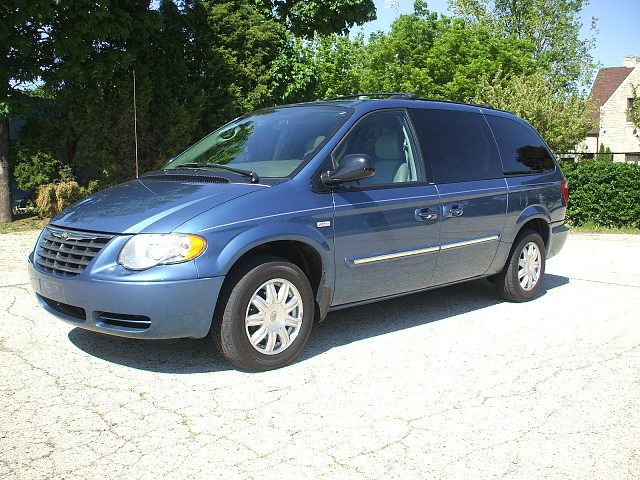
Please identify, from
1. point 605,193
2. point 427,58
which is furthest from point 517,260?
point 427,58

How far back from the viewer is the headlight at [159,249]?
13.9 feet

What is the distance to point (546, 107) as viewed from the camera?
18.7m

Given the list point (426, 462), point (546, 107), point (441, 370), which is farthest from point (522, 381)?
point (546, 107)

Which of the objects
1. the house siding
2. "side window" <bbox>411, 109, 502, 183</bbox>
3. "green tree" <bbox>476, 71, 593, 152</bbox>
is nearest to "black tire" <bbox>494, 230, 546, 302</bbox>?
"side window" <bbox>411, 109, 502, 183</bbox>

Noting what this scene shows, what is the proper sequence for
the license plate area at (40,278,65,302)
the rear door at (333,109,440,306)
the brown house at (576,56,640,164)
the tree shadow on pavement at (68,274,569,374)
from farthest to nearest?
the brown house at (576,56,640,164) < the rear door at (333,109,440,306) < the tree shadow on pavement at (68,274,569,374) < the license plate area at (40,278,65,302)

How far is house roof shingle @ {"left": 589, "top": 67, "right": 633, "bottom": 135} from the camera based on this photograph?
1843 inches

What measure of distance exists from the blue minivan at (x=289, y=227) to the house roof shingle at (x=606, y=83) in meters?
43.9

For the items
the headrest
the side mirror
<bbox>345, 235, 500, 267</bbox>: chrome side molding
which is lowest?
<bbox>345, 235, 500, 267</bbox>: chrome side molding

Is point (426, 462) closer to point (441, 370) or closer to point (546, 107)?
point (441, 370)

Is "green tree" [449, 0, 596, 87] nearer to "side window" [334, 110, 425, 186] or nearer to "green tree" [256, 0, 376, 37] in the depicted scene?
"green tree" [256, 0, 376, 37]

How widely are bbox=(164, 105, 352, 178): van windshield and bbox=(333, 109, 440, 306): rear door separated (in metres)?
0.23

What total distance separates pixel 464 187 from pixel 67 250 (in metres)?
3.36

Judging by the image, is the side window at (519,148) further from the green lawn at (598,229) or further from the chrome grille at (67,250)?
the green lawn at (598,229)

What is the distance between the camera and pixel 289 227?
4656 millimetres
